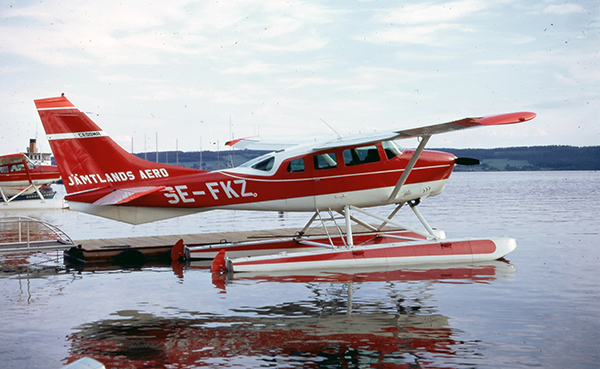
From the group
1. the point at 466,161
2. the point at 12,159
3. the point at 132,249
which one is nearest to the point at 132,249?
the point at 132,249

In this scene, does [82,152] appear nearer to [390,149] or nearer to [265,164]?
[265,164]

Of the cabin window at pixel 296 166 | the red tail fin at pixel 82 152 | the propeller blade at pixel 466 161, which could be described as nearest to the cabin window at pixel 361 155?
the cabin window at pixel 296 166

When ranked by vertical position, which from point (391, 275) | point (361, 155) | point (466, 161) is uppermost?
point (361, 155)

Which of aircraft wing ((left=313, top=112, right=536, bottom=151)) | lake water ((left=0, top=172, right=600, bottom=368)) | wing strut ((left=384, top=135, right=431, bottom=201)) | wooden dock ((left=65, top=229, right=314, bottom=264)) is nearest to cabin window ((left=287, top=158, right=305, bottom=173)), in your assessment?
aircraft wing ((left=313, top=112, right=536, bottom=151))

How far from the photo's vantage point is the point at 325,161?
13.0 m

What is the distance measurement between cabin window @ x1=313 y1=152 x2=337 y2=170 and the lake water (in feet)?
7.89

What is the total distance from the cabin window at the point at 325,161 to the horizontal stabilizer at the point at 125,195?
3194 mm

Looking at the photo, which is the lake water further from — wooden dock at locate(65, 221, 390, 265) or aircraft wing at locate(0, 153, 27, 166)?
aircraft wing at locate(0, 153, 27, 166)

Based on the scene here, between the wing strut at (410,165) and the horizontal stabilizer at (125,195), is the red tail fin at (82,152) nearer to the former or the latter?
the horizontal stabilizer at (125,195)

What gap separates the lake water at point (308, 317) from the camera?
22.0ft

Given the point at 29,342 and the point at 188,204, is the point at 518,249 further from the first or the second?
the point at 29,342

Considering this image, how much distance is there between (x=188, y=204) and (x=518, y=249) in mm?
8783

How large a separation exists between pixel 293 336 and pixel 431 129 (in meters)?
6.00

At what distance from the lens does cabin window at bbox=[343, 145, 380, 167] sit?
43.0ft
